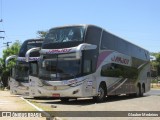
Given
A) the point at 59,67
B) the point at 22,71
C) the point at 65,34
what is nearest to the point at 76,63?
the point at 59,67

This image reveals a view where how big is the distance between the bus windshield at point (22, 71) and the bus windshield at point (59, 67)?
308 inches

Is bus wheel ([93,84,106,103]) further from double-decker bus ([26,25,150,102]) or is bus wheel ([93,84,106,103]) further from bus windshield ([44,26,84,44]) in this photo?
bus windshield ([44,26,84,44])

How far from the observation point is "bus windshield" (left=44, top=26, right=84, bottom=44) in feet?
67.1

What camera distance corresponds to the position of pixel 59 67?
66.7 ft

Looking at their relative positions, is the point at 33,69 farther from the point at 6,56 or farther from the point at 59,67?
the point at 6,56

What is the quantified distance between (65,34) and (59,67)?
6.02 ft

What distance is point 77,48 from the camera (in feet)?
63.4

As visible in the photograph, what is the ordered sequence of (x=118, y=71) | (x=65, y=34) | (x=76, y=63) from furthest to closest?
(x=118, y=71) → (x=65, y=34) → (x=76, y=63)

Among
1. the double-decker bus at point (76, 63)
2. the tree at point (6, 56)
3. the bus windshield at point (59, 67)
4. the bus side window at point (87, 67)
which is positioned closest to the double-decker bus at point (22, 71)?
the double-decker bus at point (76, 63)

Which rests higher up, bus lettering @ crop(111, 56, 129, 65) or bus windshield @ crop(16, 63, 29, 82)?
bus lettering @ crop(111, 56, 129, 65)

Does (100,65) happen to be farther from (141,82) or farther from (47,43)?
(141,82)

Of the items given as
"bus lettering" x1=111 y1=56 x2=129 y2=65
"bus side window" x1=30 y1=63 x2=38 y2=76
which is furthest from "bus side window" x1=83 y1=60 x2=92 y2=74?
"bus side window" x1=30 y1=63 x2=38 y2=76

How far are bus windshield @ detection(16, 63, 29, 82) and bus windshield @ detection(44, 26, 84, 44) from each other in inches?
309

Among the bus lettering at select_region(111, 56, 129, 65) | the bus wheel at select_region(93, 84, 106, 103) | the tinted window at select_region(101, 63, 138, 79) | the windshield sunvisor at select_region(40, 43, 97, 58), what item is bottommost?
the bus wheel at select_region(93, 84, 106, 103)
